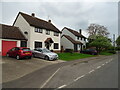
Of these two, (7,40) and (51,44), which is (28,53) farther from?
(51,44)

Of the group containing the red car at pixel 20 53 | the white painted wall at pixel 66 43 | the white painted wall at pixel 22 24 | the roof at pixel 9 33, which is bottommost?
the red car at pixel 20 53

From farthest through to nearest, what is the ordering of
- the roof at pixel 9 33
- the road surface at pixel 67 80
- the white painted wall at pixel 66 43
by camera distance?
the white painted wall at pixel 66 43, the roof at pixel 9 33, the road surface at pixel 67 80

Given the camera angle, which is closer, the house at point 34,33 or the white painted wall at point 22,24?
the house at point 34,33

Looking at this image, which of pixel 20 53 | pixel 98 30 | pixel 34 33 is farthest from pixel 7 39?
pixel 98 30

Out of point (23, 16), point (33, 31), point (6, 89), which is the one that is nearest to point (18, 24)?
point (23, 16)

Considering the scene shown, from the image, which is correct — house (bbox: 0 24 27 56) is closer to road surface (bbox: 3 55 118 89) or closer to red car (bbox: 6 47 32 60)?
red car (bbox: 6 47 32 60)

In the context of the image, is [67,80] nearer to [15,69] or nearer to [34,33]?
[15,69]

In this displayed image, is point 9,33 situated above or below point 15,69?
above

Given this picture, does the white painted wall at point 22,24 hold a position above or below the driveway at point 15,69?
above

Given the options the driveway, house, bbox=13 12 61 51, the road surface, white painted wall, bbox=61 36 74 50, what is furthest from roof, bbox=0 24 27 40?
white painted wall, bbox=61 36 74 50

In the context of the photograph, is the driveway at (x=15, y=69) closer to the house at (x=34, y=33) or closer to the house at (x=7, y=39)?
the house at (x=7, y=39)

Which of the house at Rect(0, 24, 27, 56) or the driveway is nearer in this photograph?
the driveway

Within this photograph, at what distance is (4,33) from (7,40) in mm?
1373

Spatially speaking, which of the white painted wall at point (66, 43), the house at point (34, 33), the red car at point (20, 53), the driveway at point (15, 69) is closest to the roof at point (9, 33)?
the house at point (34, 33)
